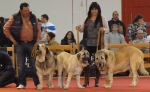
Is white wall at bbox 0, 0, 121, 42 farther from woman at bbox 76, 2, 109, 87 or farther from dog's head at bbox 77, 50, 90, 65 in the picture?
dog's head at bbox 77, 50, 90, 65

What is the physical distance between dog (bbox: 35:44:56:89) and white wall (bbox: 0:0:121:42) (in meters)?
6.07

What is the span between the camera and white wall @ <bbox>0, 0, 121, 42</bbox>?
585 inches

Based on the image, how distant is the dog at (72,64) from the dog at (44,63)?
0.58 ft

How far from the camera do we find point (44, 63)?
28.6ft

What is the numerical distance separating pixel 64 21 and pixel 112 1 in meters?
1.72

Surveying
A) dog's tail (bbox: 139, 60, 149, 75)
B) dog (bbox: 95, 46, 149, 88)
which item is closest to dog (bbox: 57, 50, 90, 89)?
dog (bbox: 95, 46, 149, 88)

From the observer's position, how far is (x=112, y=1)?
15.1 metres

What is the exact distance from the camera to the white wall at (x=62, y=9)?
14867mm

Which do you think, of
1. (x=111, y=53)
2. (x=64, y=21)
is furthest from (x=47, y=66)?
(x=64, y=21)

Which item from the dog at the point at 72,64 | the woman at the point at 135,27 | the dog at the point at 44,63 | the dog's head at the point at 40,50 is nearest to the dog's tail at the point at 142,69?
the dog at the point at 72,64

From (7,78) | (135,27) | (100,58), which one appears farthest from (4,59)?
(135,27)

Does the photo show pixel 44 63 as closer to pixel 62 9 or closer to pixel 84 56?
pixel 84 56

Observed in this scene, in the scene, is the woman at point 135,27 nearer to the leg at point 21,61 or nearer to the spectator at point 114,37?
the spectator at point 114,37

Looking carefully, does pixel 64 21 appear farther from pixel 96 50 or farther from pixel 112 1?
pixel 96 50
